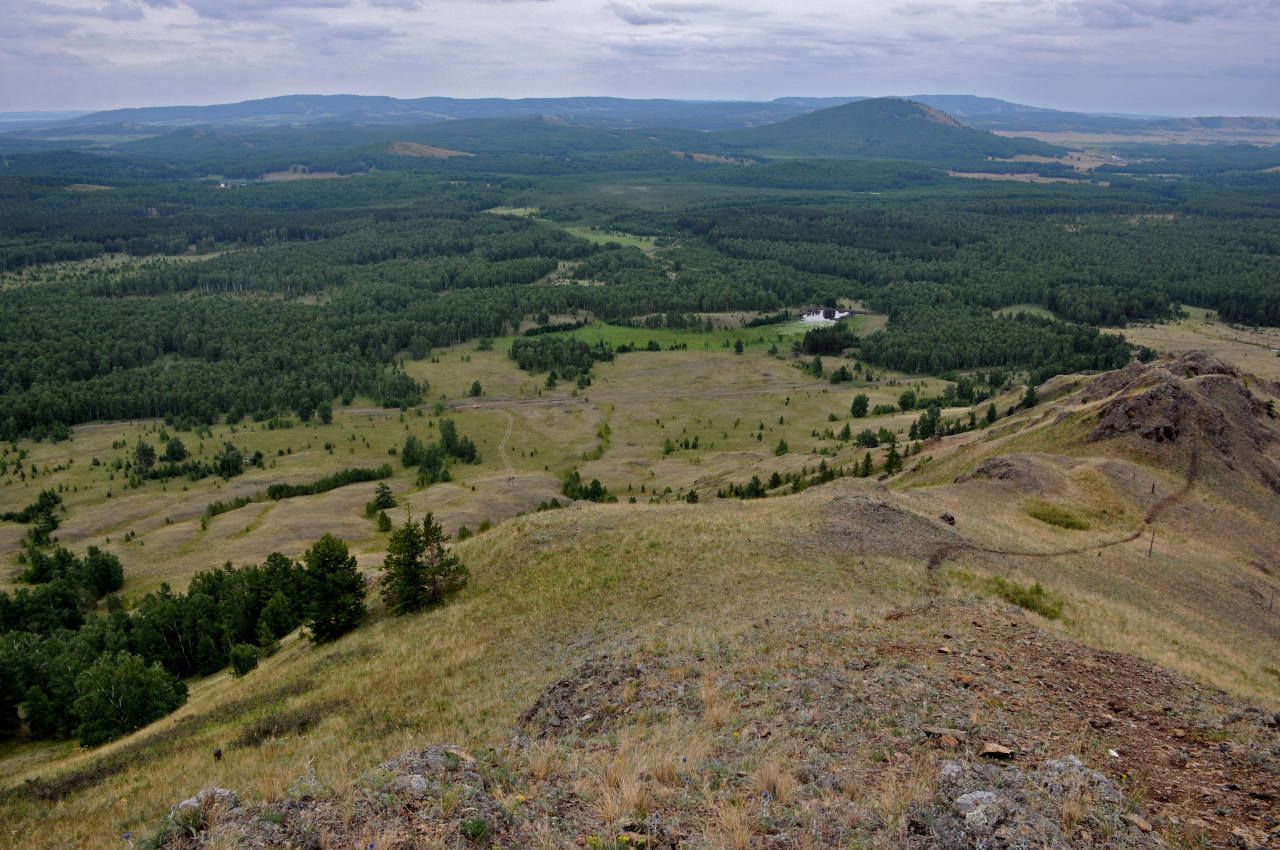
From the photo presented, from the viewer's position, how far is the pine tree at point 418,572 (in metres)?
45.3

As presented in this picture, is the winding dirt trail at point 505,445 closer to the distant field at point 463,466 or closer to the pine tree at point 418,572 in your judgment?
→ the distant field at point 463,466

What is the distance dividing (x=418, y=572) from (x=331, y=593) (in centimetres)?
558

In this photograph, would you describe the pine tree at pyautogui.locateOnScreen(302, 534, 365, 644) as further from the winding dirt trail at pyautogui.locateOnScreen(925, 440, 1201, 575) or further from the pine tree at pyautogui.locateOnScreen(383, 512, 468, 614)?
the winding dirt trail at pyautogui.locateOnScreen(925, 440, 1201, 575)

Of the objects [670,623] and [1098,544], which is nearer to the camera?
[670,623]

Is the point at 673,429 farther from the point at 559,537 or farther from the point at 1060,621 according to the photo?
the point at 1060,621

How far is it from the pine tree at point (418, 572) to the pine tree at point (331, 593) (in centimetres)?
205

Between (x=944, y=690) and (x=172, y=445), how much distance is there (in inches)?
6133

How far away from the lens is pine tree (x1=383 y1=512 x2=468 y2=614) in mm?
45344

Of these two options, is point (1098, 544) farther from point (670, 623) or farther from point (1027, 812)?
point (1027, 812)

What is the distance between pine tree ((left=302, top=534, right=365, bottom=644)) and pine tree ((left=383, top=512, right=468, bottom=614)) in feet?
6.72

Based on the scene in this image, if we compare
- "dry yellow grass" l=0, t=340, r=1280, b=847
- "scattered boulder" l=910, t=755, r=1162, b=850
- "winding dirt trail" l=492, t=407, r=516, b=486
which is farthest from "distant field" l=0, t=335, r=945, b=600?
"scattered boulder" l=910, t=755, r=1162, b=850

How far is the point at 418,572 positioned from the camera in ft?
150

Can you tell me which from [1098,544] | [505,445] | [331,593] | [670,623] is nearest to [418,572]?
[331,593]

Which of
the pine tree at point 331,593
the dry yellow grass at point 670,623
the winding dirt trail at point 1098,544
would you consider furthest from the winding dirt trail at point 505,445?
the winding dirt trail at point 1098,544
